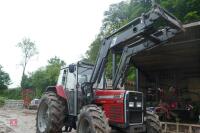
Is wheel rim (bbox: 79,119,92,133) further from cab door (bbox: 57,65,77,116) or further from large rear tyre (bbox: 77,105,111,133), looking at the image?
Result: cab door (bbox: 57,65,77,116)

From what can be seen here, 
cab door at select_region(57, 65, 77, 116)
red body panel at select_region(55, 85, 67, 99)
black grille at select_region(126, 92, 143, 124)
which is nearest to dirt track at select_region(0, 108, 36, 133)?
red body panel at select_region(55, 85, 67, 99)

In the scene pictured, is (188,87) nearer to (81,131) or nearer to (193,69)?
(193,69)

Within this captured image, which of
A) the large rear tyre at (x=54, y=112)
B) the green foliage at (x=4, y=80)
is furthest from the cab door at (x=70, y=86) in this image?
the green foliage at (x=4, y=80)

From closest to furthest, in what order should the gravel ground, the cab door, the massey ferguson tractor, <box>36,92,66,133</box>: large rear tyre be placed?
the massey ferguson tractor
the cab door
<box>36,92,66,133</box>: large rear tyre
the gravel ground

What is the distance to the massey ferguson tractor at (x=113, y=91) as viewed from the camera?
8.40m

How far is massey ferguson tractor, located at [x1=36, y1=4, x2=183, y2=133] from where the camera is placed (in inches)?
331

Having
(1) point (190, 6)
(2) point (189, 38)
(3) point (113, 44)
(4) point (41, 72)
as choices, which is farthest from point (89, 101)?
(4) point (41, 72)

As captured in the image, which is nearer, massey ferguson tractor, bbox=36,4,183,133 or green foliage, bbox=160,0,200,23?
massey ferguson tractor, bbox=36,4,183,133

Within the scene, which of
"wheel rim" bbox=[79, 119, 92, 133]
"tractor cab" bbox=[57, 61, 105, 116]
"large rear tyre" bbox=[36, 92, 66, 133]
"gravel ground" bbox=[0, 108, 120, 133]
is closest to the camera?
"wheel rim" bbox=[79, 119, 92, 133]

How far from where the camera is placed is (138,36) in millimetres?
8781

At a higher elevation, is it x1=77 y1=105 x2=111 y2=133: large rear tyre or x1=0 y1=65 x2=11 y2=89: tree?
x1=0 y1=65 x2=11 y2=89: tree

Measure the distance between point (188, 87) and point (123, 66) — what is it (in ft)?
33.9

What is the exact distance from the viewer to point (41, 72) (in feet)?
178

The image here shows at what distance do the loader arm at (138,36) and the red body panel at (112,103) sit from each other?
0.38m
